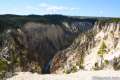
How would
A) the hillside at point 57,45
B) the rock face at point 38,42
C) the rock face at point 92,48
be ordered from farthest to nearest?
the rock face at point 38,42 → the rock face at point 92,48 → the hillside at point 57,45

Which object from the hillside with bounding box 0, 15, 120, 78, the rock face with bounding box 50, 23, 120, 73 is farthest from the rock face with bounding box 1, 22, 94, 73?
the rock face with bounding box 50, 23, 120, 73

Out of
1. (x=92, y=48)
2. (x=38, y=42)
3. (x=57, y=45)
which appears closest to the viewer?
(x=92, y=48)

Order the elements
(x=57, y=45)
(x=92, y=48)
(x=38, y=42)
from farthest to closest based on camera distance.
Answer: (x=57, y=45) → (x=38, y=42) → (x=92, y=48)

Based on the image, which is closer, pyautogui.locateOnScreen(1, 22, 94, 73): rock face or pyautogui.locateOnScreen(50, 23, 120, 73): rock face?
pyautogui.locateOnScreen(50, 23, 120, 73): rock face

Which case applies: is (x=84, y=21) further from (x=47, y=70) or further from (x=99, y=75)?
(x=99, y=75)

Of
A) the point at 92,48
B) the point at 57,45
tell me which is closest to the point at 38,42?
the point at 57,45

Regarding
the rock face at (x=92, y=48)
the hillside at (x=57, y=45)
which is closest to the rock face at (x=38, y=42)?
the hillside at (x=57, y=45)

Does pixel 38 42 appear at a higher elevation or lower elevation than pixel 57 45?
higher

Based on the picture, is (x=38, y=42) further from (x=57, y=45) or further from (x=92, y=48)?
(x=92, y=48)

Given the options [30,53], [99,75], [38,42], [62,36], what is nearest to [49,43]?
[38,42]

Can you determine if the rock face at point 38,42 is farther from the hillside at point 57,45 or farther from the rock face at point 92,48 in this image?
the rock face at point 92,48

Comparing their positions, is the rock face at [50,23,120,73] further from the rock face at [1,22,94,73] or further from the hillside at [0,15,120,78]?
the rock face at [1,22,94,73]
